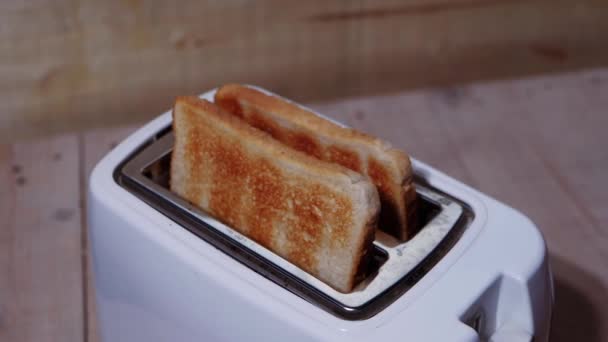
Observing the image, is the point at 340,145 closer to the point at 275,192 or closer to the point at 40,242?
the point at 275,192

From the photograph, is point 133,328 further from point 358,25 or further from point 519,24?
point 519,24

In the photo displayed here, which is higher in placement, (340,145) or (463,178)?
(340,145)

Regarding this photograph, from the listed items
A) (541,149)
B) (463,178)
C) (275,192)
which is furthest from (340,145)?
(541,149)

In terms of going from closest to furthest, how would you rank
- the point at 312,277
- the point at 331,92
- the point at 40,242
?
1. the point at 312,277
2. the point at 40,242
3. the point at 331,92

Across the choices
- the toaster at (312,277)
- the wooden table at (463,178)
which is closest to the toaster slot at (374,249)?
the toaster at (312,277)

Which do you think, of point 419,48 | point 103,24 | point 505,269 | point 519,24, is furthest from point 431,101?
point 505,269

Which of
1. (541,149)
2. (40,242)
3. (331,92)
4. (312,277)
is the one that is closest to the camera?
(312,277)

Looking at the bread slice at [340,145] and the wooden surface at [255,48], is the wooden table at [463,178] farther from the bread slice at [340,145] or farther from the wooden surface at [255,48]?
the bread slice at [340,145]
